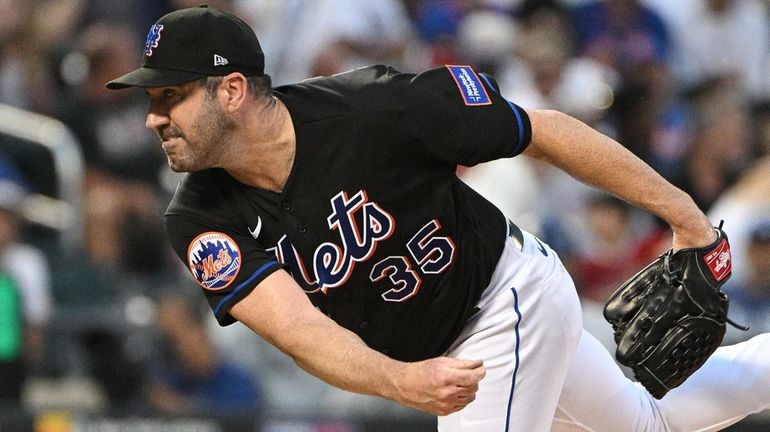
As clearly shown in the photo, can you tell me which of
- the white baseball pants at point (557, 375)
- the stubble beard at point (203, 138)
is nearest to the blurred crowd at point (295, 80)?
the white baseball pants at point (557, 375)

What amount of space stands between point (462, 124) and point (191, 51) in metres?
0.80

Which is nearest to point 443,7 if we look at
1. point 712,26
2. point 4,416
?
point 712,26

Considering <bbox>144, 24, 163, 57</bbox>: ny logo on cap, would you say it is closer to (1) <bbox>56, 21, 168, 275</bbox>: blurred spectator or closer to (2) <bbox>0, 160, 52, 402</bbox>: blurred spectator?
(2) <bbox>0, 160, 52, 402</bbox>: blurred spectator

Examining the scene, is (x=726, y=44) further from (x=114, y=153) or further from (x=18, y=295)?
(x=18, y=295)

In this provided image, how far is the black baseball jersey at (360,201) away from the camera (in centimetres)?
378

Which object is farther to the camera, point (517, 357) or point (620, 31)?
point (620, 31)

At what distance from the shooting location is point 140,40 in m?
7.88

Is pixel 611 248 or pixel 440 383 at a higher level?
pixel 440 383

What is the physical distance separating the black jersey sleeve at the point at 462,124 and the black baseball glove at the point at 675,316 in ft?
2.07

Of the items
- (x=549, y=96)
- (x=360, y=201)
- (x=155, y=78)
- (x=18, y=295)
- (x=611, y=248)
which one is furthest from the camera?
(x=549, y=96)

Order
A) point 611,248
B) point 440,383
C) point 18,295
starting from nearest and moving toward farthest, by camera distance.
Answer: point 440,383, point 18,295, point 611,248

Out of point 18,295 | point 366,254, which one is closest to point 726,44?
point 18,295

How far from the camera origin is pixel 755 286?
666 cm

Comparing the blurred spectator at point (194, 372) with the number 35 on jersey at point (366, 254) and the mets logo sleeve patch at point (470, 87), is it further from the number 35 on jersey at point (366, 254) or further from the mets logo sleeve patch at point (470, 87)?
the mets logo sleeve patch at point (470, 87)
